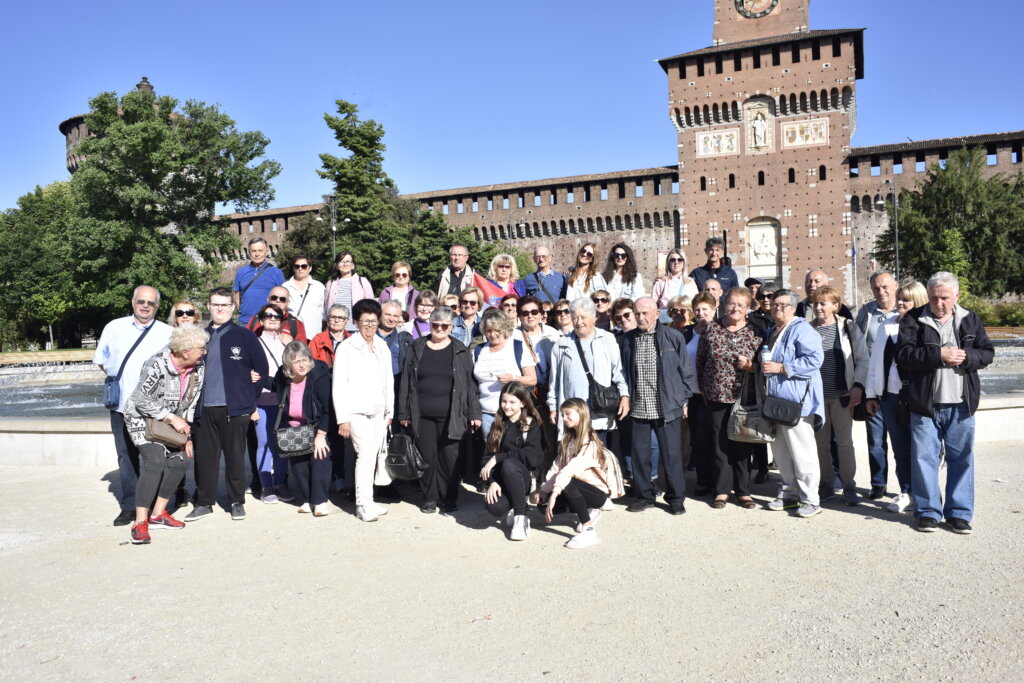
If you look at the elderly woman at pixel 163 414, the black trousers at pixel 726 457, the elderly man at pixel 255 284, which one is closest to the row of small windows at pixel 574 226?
the elderly man at pixel 255 284

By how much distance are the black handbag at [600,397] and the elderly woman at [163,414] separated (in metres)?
2.59

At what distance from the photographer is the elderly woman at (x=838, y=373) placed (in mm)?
5309

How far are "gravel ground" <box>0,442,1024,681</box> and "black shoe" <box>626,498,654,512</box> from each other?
7 cm

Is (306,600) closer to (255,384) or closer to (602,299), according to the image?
(255,384)

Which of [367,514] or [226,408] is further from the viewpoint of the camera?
[226,408]

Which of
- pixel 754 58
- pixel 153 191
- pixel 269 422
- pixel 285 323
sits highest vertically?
pixel 754 58

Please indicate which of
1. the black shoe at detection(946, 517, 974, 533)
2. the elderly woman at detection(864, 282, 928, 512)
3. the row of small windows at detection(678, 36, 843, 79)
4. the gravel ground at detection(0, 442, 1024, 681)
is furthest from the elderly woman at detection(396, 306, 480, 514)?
the row of small windows at detection(678, 36, 843, 79)

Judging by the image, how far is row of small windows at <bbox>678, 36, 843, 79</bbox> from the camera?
1414 inches

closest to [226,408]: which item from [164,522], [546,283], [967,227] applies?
[164,522]

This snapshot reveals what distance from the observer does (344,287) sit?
23.3 ft

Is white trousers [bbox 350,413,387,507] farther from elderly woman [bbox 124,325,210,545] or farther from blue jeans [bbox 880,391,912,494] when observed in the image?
blue jeans [bbox 880,391,912,494]

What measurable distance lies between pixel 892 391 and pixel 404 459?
3.36 m

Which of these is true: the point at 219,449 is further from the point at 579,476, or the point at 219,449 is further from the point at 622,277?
the point at 622,277

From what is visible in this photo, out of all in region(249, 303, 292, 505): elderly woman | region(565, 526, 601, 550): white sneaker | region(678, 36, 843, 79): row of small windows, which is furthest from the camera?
region(678, 36, 843, 79): row of small windows
